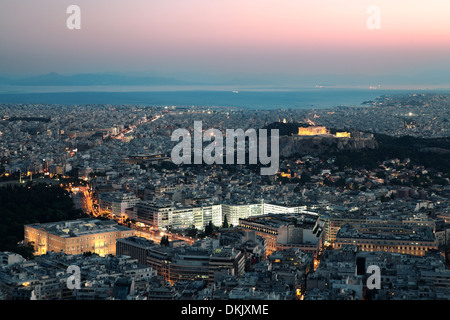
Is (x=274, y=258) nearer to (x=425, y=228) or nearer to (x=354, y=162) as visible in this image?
(x=425, y=228)

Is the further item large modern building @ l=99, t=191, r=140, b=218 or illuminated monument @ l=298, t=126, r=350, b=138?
illuminated monument @ l=298, t=126, r=350, b=138

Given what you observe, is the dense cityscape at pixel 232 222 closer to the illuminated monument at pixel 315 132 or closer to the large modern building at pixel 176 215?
the large modern building at pixel 176 215

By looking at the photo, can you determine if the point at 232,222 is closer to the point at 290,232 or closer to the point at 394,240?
the point at 290,232

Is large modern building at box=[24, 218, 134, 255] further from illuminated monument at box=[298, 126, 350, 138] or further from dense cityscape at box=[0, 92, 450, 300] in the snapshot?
illuminated monument at box=[298, 126, 350, 138]

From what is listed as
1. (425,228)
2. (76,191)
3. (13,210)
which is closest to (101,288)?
(425,228)

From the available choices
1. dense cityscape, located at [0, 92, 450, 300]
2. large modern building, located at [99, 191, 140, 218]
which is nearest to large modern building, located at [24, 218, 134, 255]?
dense cityscape, located at [0, 92, 450, 300]

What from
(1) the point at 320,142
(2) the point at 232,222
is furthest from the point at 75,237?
(1) the point at 320,142

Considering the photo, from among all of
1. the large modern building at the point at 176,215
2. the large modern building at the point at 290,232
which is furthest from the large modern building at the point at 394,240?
the large modern building at the point at 176,215
